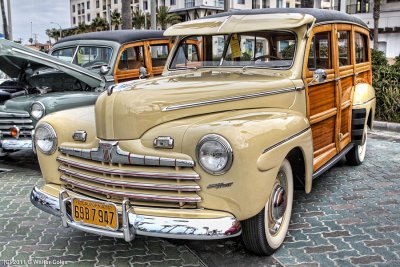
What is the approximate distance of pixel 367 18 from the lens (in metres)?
30.8

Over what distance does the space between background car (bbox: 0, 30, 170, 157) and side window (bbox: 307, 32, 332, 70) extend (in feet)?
6.04

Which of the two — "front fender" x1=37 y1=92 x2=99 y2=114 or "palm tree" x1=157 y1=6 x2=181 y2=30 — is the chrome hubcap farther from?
"palm tree" x1=157 y1=6 x2=181 y2=30

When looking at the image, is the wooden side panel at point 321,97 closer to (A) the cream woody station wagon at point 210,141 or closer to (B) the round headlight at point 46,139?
(A) the cream woody station wagon at point 210,141

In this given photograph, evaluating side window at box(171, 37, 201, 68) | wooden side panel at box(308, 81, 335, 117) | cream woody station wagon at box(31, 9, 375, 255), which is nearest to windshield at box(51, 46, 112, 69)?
side window at box(171, 37, 201, 68)

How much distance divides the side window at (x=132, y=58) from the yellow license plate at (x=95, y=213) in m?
4.03

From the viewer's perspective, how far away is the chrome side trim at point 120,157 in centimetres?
279

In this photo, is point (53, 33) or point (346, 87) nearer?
point (346, 87)

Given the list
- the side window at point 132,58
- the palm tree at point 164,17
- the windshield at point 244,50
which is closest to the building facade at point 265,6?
the palm tree at point 164,17

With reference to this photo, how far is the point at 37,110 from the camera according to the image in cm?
544

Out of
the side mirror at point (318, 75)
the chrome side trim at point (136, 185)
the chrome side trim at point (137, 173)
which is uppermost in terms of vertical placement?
the side mirror at point (318, 75)

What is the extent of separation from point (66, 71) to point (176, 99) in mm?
3180

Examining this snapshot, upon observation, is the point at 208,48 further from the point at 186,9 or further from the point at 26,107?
the point at 186,9

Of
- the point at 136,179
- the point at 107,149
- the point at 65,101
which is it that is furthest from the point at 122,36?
the point at 136,179

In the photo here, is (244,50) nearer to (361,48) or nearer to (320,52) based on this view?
(320,52)
